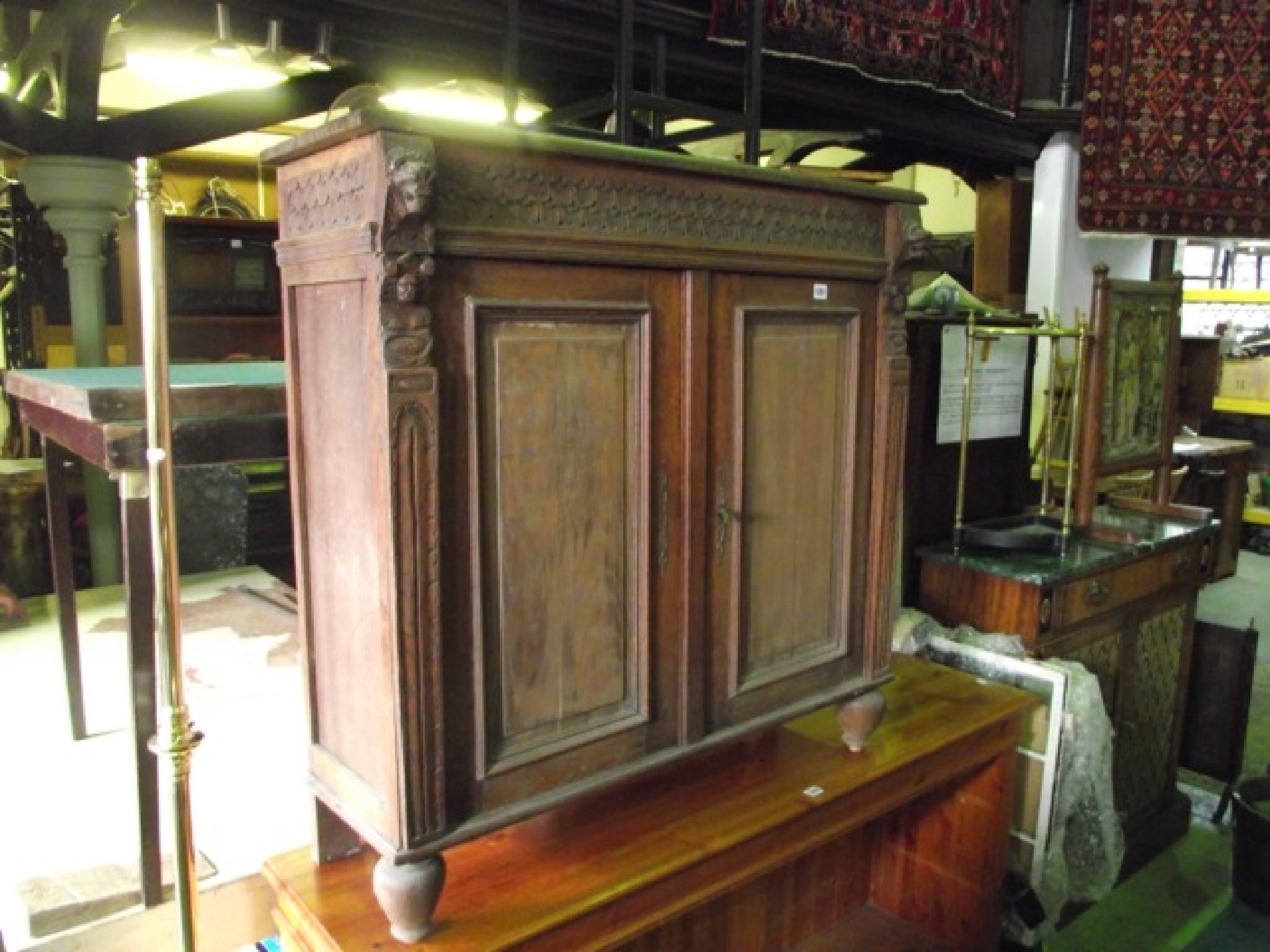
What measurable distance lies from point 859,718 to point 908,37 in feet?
9.08

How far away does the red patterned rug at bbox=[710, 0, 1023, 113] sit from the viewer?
322cm

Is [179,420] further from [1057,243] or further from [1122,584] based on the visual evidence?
[1057,243]

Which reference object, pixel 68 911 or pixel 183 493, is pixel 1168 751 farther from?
pixel 183 493

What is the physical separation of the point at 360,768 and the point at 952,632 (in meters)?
1.86

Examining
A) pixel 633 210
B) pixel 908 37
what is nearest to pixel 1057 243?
pixel 908 37

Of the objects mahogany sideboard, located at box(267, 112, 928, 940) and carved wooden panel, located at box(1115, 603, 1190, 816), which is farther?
carved wooden panel, located at box(1115, 603, 1190, 816)

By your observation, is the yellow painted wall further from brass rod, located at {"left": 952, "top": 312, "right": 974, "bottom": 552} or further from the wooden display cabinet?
the wooden display cabinet

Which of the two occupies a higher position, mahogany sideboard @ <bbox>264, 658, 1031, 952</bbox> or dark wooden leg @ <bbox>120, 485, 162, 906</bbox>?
dark wooden leg @ <bbox>120, 485, 162, 906</bbox>

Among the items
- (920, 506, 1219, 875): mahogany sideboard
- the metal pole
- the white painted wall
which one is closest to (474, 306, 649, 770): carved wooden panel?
the metal pole

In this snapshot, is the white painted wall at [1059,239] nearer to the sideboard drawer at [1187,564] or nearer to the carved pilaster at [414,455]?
the sideboard drawer at [1187,564]

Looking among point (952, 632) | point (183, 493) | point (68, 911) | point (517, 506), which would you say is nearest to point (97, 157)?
point (183, 493)

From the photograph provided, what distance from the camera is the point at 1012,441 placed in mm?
3213

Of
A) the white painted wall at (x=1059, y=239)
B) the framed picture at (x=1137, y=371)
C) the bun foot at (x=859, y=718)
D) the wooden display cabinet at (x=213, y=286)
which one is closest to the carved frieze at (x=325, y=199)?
the bun foot at (x=859, y=718)

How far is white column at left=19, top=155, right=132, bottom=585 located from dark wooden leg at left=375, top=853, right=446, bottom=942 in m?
3.05
